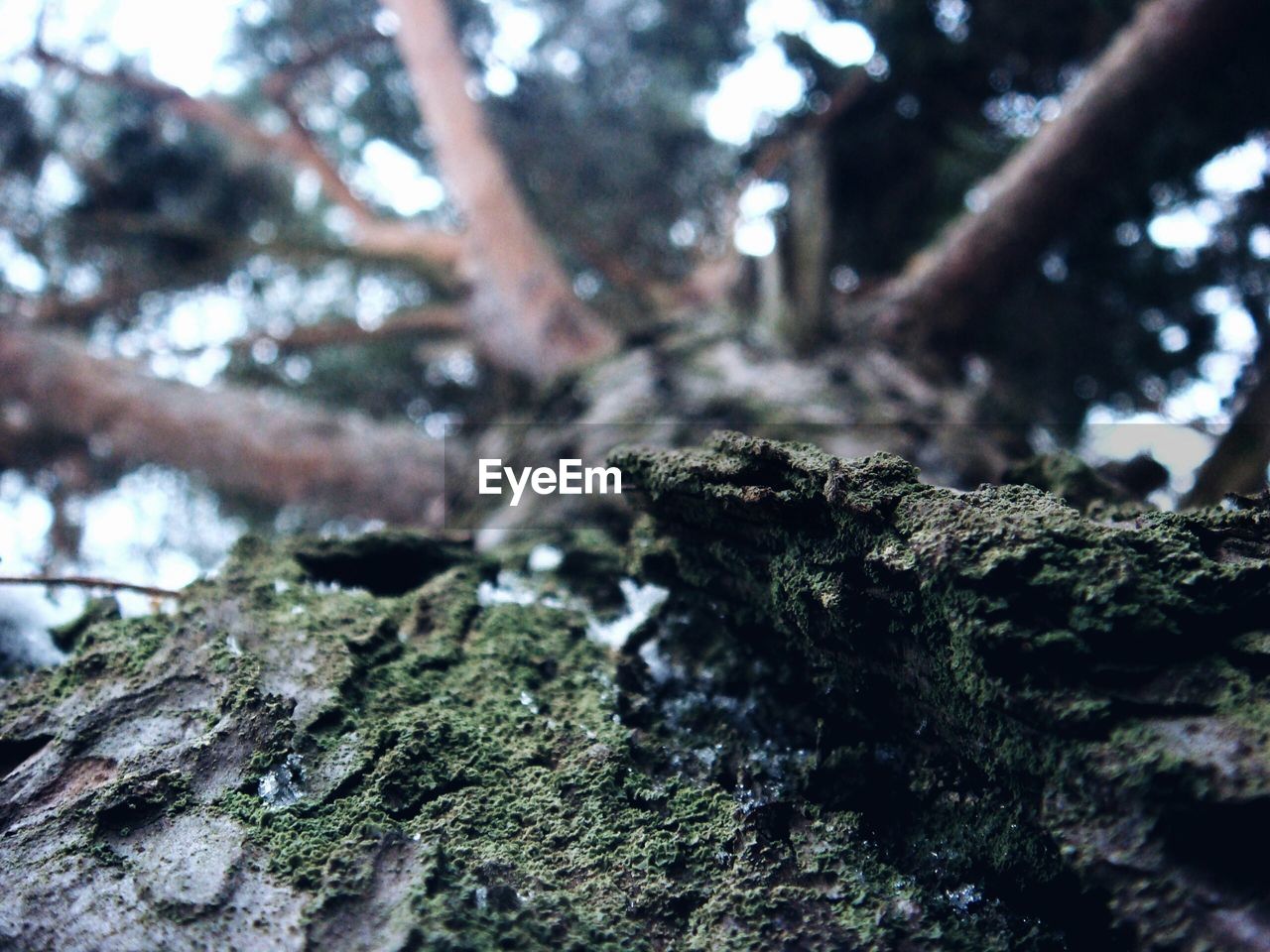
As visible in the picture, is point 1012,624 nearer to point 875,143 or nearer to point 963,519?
point 963,519

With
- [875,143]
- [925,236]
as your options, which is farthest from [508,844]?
[925,236]

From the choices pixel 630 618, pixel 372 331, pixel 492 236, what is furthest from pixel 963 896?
pixel 372 331

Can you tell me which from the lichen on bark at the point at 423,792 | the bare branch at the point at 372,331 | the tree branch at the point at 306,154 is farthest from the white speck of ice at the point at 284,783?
the tree branch at the point at 306,154

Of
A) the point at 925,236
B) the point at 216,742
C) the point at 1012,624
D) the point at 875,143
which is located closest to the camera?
the point at 1012,624

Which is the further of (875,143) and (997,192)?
(875,143)

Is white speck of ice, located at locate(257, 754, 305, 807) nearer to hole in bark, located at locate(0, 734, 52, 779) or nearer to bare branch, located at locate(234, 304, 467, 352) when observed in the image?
hole in bark, located at locate(0, 734, 52, 779)

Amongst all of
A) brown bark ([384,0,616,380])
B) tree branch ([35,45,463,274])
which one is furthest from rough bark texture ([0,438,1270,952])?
tree branch ([35,45,463,274])

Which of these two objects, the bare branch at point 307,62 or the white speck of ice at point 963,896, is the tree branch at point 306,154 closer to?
the bare branch at point 307,62
